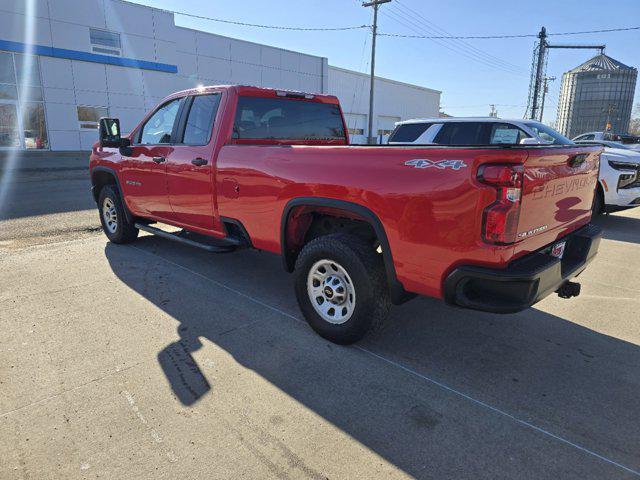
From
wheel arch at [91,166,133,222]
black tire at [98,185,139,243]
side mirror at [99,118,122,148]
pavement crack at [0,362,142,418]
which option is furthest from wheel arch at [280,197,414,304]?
black tire at [98,185,139,243]

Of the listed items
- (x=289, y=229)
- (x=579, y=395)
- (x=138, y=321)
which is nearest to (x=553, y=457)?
(x=579, y=395)

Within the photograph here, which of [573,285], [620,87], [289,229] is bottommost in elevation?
[573,285]

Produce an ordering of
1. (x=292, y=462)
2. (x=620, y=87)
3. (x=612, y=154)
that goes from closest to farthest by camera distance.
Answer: (x=292, y=462), (x=612, y=154), (x=620, y=87)

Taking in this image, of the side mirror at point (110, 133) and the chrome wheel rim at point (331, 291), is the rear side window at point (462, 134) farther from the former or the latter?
the chrome wheel rim at point (331, 291)

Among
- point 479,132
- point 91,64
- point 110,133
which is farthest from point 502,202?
point 91,64

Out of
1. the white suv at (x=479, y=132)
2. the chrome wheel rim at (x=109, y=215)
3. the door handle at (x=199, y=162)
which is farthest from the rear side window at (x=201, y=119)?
the white suv at (x=479, y=132)

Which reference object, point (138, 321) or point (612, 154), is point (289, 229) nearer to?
point (138, 321)

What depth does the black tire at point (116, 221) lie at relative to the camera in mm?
5918

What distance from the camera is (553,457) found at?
221 cm

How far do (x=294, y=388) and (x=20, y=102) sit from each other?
23550 millimetres

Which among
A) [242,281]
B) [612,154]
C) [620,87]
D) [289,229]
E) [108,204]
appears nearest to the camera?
[289,229]

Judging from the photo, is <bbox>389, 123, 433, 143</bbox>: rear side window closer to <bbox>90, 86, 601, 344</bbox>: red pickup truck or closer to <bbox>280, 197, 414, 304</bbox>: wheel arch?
<bbox>90, 86, 601, 344</bbox>: red pickup truck

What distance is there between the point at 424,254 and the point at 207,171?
2.43 meters

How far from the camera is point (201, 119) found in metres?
4.53
